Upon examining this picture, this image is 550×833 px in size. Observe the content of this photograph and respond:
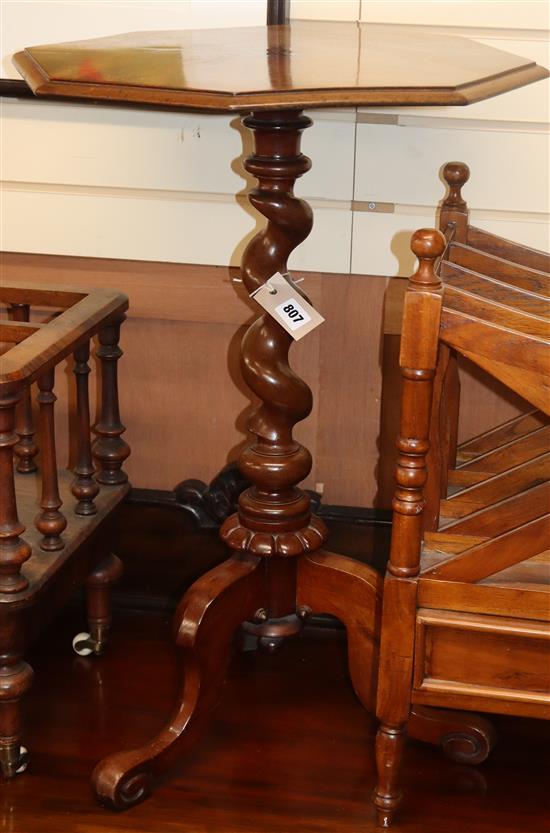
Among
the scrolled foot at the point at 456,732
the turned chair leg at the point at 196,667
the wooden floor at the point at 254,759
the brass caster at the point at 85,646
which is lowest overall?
the wooden floor at the point at 254,759

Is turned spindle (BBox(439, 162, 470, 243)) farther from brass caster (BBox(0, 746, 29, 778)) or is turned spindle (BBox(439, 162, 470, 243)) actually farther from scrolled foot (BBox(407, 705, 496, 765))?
brass caster (BBox(0, 746, 29, 778))

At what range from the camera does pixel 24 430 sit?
2.10m

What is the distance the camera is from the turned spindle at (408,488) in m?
1.40

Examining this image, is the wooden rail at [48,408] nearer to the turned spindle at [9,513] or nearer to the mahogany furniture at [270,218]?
the turned spindle at [9,513]

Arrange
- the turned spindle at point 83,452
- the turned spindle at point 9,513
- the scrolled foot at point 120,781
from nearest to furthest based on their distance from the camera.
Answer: the turned spindle at point 9,513 → the scrolled foot at point 120,781 → the turned spindle at point 83,452

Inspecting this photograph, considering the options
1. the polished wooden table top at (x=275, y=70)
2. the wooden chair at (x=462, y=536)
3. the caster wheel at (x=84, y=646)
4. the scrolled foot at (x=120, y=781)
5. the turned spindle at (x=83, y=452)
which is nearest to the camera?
the polished wooden table top at (x=275, y=70)

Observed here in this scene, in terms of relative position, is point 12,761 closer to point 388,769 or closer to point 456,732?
point 388,769

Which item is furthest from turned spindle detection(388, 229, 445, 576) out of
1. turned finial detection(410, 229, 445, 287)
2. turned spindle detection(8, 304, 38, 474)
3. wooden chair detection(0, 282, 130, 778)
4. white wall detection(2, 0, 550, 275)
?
turned spindle detection(8, 304, 38, 474)

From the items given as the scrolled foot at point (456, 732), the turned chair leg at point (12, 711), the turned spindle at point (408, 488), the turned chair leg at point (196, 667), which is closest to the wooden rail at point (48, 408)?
the turned chair leg at point (12, 711)

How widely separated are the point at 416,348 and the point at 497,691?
1.74ft

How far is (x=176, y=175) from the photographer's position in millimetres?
2166

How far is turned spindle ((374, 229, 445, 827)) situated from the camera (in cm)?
140

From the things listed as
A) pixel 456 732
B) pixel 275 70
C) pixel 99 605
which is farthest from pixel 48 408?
pixel 456 732

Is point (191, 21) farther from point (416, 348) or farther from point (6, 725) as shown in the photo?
point (6, 725)
